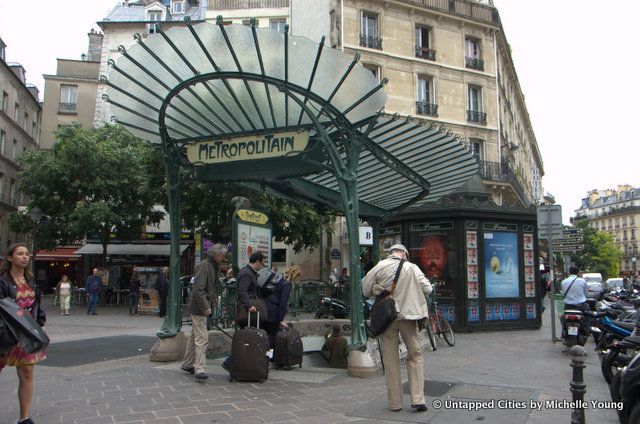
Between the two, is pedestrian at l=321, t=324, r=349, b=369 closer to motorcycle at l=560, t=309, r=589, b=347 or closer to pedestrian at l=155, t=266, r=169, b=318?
motorcycle at l=560, t=309, r=589, b=347

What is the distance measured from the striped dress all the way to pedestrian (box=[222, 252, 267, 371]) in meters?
2.42

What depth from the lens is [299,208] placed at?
2209 cm

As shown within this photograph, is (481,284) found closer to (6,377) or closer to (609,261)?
(6,377)

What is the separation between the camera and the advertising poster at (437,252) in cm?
1262

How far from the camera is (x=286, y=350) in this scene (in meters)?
7.03

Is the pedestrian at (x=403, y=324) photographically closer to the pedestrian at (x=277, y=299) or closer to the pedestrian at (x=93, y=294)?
the pedestrian at (x=277, y=299)

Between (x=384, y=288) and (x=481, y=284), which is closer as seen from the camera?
(x=384, y=288)

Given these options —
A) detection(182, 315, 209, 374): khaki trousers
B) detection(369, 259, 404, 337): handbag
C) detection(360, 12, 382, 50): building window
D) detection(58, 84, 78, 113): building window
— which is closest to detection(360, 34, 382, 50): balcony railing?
detection(360, 12, 382, 50): building window

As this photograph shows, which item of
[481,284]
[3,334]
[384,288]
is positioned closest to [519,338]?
[481,284]

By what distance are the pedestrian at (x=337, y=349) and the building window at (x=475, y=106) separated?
23.2 m

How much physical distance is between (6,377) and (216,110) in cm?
443

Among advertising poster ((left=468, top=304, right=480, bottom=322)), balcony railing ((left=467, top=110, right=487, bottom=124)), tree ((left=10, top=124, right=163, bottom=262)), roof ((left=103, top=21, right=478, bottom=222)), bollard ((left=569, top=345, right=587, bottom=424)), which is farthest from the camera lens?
balcony railing ((left=467, top=110, right=487, bottom=124))

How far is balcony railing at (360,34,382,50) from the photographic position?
26578mm

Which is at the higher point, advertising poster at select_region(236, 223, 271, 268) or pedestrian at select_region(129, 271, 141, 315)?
advertising poster at select_region(236, 223, 271, 268)
